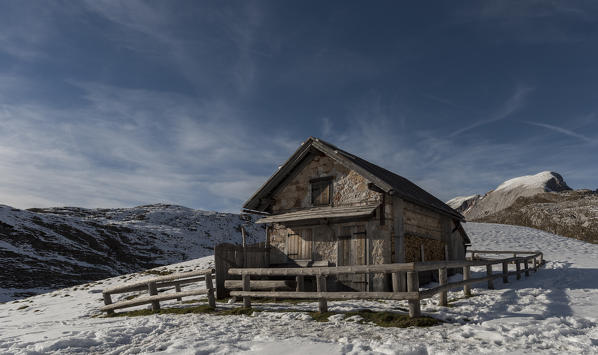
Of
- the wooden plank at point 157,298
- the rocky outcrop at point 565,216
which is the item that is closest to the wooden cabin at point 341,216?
the wooden plank at point 157,298

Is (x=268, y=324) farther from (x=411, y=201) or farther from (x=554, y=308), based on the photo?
(x=411, y=201)

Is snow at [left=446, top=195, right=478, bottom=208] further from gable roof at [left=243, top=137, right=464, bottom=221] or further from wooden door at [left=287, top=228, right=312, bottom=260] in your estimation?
wooden door at [left=287, top=228, right=312, bottom=260]

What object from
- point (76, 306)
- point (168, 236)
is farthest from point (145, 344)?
point (168, 236)

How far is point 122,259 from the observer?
43.5m

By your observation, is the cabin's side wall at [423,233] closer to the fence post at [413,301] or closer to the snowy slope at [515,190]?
the fence post at [413,301]

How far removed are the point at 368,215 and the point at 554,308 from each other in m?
6.56

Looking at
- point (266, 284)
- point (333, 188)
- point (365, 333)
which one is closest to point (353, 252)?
point (333, 188)

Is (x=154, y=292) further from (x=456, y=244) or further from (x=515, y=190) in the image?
(x=515, y=190)

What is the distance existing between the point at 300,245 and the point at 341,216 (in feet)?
9.09

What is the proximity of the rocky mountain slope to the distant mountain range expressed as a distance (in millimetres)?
38014

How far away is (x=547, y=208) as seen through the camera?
162 ft

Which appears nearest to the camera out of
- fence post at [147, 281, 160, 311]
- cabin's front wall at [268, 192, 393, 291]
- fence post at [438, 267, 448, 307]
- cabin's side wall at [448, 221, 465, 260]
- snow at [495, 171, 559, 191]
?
fence post at [438, 267, 448, 307]

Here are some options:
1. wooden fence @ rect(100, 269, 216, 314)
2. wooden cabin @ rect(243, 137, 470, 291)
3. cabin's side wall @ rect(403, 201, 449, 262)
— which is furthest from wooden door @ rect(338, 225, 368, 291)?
wooden fence @ rect(100, 269, 216, 314)

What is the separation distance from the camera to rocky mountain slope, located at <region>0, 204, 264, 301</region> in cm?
3302
